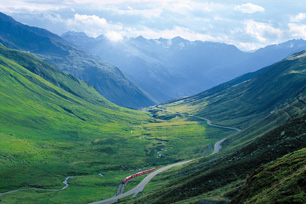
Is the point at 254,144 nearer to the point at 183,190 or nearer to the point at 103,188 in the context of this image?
the point at 183,190

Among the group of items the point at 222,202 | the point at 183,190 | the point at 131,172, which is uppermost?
the point at 222,202

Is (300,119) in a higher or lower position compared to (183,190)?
higher

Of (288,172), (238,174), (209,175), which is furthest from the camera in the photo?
(209,175)

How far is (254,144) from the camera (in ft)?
338

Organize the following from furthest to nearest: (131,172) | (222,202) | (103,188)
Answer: (131,172)
(103,188)
(222,202)

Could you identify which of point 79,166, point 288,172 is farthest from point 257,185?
point 79,166

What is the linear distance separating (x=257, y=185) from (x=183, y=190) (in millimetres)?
42521

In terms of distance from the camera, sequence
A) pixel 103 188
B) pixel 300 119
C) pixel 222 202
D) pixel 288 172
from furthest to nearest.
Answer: pixel 103 188
pixel 300 119
pixel 222 202
pixel 288 172

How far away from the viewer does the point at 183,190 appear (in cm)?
8325

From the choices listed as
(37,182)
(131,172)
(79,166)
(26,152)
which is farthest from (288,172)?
(26,152)

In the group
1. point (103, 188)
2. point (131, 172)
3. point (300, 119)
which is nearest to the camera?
point (300, 119)

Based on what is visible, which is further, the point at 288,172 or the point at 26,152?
the point at 26,152

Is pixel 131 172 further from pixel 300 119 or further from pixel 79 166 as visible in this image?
pixel 300 119

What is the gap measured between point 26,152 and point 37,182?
50.5m
